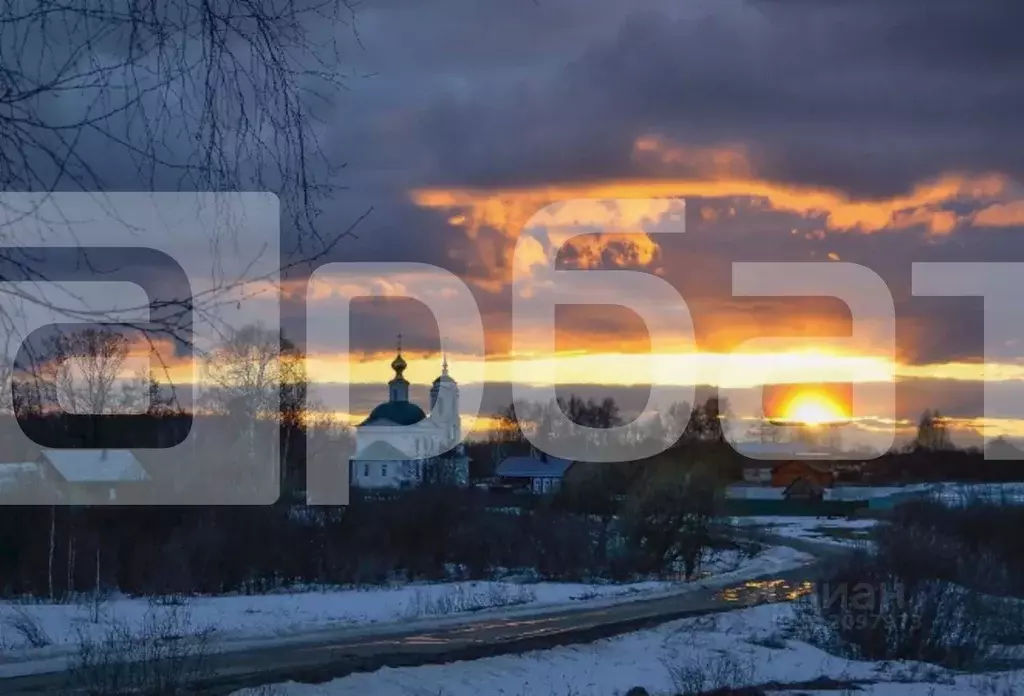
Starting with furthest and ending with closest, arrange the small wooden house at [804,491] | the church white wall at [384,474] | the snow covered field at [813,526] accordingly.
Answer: the small wooden house at [804,491]
the church white wall at [384,474]
the snow covered field at [813,526]

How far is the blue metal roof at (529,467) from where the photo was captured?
182ft

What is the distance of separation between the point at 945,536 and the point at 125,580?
16.9 metres

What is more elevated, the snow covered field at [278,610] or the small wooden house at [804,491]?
the snow covered field at [278,610]

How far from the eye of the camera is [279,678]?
14164 millimetres

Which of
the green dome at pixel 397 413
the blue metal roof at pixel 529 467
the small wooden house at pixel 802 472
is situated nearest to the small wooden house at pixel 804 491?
the small wooden house at pixel 802 472

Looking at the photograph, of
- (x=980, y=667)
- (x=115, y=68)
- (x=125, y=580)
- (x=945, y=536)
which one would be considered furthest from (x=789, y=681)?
(x=125, y=580)

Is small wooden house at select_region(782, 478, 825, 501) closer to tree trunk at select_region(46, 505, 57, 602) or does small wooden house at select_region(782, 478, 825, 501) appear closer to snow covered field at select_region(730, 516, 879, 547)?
snow covered field at select_region(730, 516, 879, 547)

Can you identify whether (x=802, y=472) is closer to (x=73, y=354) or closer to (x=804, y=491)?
(x=804, y=491)

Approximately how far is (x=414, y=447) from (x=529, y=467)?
6.41 meters

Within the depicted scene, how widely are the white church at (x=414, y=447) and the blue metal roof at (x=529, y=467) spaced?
224 centimetres

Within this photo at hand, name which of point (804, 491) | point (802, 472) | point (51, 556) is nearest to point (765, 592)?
point (51, 556)

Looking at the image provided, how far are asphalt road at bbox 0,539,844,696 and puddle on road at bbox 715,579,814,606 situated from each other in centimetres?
2

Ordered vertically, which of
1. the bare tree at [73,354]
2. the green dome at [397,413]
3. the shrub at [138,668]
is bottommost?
the shrub at [138,668]

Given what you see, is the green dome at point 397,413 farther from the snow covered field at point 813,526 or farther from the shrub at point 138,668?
the shrub at point 138,668
